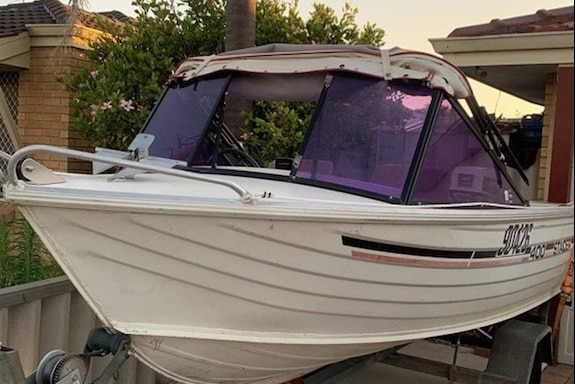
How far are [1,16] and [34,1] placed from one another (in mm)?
1275

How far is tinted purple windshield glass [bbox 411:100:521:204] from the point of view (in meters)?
3.70

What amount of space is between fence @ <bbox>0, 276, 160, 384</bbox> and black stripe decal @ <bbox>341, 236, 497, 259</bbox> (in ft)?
5.86

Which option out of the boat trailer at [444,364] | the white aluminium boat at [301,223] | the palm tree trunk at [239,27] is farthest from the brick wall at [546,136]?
the palm tree trunk at [239,27]

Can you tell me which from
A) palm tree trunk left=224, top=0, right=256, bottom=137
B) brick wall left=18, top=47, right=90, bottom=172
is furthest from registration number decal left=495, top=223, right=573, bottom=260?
brick wall left=18, top=47, right=90, bottom=172

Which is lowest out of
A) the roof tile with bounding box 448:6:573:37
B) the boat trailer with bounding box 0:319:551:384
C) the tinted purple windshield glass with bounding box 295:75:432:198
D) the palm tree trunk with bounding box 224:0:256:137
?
the boat trailer with bounding box 0:319:551:384

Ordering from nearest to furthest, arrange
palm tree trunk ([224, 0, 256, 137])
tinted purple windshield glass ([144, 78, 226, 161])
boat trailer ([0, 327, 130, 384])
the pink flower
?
boat trailer ([0, 327, 130, 384])
tinted purple windshield glass ([144, 78, 226, 161])
palm tree trunk ([224, 0, 256, 137])
the pink flower

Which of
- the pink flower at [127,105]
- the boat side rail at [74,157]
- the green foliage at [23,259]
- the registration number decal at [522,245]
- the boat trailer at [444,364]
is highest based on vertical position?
the pink flower at [127,105]

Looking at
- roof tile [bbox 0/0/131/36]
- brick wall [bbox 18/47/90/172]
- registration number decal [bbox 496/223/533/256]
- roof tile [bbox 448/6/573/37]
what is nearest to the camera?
registration number decal [bbox 496/223/533/256]

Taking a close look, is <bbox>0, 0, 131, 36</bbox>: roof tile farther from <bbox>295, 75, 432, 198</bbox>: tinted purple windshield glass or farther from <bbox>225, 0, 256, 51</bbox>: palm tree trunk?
<bbox>295, 75, 432, 198</bbox>: tinted purple windshield glass

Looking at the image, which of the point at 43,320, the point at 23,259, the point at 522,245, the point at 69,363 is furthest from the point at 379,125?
the point at 23,259

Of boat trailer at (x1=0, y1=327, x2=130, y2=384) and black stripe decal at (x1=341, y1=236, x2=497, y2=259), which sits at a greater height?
black stripe decal at (x1=341, y1=236, x2=497, y2=259)

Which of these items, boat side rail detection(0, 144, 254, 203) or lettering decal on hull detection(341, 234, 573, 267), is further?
lettering decal on hull detection(341, 234, 573, 267)

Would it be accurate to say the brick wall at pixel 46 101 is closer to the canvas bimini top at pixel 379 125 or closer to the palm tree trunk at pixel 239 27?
the palm tree trunk at pixel 239 27

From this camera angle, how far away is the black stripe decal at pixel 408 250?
3.18 meters
